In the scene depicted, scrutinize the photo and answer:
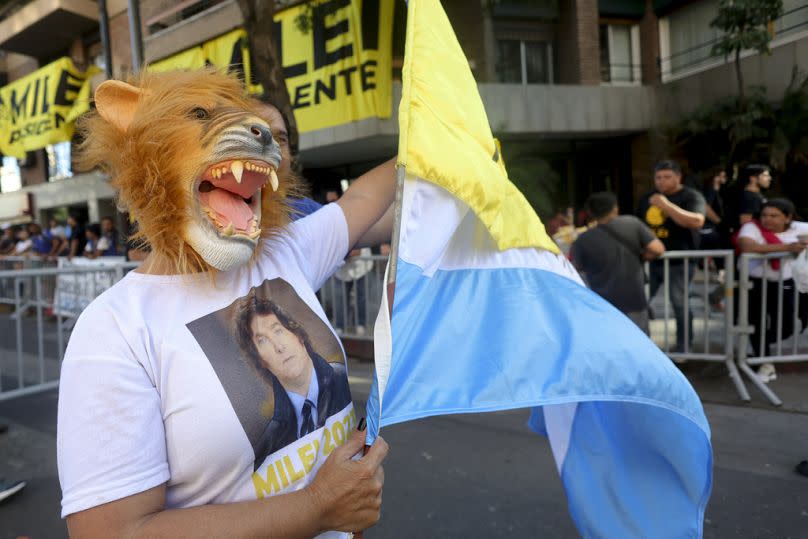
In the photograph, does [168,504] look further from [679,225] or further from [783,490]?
[679,225]

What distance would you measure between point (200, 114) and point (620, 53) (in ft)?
50.7

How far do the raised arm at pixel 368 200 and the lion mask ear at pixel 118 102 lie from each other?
24.0 inches

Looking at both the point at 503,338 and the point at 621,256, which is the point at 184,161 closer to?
the point at 503,338

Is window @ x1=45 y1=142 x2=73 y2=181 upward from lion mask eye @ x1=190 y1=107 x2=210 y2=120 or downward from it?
upward

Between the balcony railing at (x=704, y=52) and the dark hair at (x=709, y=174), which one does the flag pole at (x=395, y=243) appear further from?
the dark hair at (x=709, y=174)

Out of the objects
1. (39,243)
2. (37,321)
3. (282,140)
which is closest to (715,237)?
(282,140)

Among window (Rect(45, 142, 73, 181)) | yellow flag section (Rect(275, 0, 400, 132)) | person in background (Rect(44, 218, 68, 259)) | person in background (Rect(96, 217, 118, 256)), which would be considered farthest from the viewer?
window (Rect(45, 142, 73, 181))

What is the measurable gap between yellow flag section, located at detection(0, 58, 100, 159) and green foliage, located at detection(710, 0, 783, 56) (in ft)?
39.4

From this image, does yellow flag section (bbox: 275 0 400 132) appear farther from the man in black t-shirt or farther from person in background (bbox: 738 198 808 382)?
person in background (bbox: 738 198 808 382)

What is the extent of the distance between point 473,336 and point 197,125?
2.37ft

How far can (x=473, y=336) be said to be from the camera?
136 cm

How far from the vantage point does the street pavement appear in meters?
2.77

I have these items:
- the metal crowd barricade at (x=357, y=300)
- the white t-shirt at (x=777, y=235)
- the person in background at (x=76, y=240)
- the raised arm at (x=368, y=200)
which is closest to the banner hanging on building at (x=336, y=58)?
Answer: the metal crowd barricade at (x=357, y=300)

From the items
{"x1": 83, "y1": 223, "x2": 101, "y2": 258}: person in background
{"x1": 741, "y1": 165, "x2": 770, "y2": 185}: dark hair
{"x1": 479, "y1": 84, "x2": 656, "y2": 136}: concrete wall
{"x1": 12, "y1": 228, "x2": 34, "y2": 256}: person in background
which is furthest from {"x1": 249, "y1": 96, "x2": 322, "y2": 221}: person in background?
{"x1": 12, "y1": 228, "x2": 34, "y2": 256}: person in background
